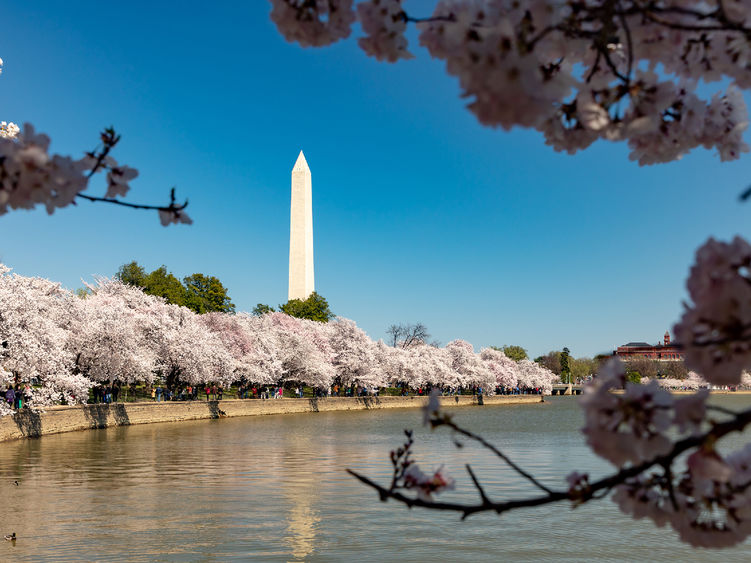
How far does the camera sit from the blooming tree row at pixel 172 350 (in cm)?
2880

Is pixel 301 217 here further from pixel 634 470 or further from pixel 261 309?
pixel 634 470

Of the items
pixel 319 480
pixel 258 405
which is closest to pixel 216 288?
pixel 258 405

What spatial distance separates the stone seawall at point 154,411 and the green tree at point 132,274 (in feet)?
118

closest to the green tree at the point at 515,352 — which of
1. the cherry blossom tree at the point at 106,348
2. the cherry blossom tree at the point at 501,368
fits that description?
the cherry blossom tree at the point at 501,368

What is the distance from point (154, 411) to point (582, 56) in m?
38.7

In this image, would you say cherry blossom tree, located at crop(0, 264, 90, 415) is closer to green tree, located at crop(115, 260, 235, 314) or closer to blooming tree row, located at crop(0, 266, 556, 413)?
blooming tree row, located at crop(0, 266, 556, 413)

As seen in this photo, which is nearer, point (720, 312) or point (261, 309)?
point (720, 312)

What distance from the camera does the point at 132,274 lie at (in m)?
81.9

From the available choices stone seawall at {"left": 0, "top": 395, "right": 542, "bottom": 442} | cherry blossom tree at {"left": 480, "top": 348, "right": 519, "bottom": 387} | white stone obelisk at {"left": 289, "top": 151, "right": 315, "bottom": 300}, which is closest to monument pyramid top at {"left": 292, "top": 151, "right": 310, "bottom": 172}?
white stone obelisk at {"left": 289, "top": 151, "right": 315, "bottom": 300}

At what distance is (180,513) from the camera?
14.5 m

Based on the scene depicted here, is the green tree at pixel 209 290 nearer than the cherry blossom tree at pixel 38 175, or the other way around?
the cherry blossom tree at pixel 38 175

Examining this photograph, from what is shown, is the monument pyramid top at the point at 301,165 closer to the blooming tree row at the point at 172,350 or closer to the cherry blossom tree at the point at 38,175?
the blooming tree row at the point at 172,350

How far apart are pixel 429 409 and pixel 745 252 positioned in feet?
3.71

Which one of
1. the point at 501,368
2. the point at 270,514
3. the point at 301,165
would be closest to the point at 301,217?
the point at 301,165
